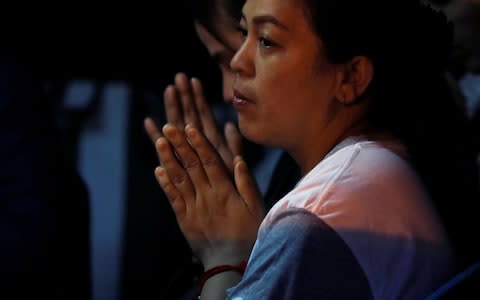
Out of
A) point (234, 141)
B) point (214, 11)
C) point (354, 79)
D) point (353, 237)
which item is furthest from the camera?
point (214, 11)

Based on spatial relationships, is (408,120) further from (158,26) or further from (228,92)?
(158,26)

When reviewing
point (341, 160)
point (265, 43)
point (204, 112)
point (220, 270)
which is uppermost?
point (265, 43)

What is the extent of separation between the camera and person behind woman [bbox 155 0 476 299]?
4.13 ft

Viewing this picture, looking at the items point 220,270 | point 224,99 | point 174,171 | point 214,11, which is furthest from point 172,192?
point 214,11

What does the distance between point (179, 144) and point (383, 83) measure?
343 millimetres

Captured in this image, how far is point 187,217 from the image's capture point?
1.61 m

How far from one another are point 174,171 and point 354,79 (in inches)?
13.4

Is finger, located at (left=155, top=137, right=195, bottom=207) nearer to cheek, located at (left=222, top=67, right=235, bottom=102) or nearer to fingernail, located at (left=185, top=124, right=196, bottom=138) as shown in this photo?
fingernail, located at (left=185, top=124, right=196, bottom=138)

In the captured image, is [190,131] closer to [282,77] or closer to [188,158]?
[188,158]

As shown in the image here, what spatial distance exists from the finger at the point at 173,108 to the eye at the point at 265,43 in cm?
45

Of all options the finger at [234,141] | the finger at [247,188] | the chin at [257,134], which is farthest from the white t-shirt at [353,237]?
the finger at [234,141]

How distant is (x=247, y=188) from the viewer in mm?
1592

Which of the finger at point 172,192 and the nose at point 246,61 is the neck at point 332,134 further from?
the finger at point 172,192

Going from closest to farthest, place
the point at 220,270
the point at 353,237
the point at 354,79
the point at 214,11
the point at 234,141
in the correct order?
the point at 353,237, the point at 354,79, the point at 220,270, the point at 234,141, the point at 214,11
